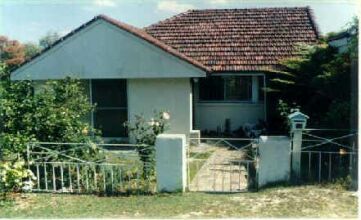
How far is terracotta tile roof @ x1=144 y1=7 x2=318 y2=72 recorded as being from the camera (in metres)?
16.7

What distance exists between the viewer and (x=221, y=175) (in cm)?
1016

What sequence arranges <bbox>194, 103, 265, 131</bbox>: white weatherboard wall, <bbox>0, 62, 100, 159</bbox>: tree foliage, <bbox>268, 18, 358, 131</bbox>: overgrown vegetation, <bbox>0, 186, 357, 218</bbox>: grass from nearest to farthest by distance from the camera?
<bbox>0, 186, 357, 218</bbox>: grass → <bbox>0, 62, 100, 159</bbox>: tree foliage → <bbox>268, 18, 358, 131</bbox>: overgrown vegetation → <bbox>194, 103, 265, 131</bbox>: white weatherboard wall

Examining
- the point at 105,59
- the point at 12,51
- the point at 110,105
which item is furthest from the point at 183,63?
the point at 12,51

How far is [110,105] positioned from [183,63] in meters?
2.63

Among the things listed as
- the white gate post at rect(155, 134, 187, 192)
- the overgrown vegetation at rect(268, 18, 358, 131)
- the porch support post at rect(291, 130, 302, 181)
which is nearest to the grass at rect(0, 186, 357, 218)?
the white gate post at rect(155, 134, 187, 192)

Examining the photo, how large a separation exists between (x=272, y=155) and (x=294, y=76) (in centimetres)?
691

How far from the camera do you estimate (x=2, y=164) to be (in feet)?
27.3

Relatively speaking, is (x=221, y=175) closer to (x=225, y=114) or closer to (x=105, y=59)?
(x=105, y=59)

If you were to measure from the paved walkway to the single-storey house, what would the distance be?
8.58ft

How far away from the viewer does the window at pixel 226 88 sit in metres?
16.8

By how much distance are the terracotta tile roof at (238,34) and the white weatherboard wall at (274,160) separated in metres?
7.92

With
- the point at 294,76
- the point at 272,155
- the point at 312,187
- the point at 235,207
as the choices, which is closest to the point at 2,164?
the point at 235,207

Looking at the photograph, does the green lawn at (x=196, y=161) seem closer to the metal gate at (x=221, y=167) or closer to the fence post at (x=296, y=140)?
the metal gate at (x=221, y=167)

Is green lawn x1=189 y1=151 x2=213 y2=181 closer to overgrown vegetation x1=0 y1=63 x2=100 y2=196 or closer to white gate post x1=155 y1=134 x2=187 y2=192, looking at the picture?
white gate post x1=155 y1=134 x2=187 y2=192
